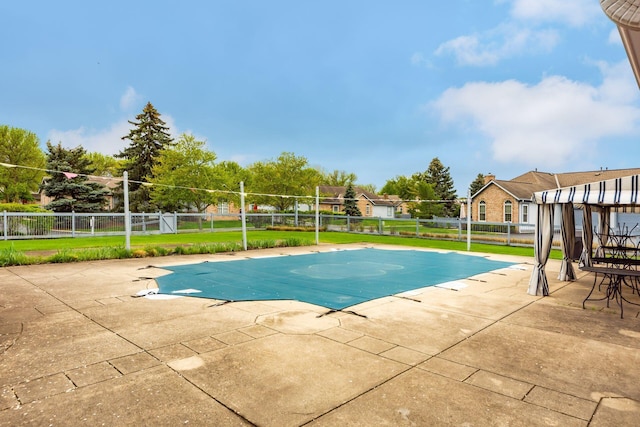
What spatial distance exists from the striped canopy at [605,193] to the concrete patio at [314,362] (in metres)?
1.68

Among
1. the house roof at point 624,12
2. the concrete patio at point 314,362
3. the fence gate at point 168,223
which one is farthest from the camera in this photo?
the fence gate at point 168,223

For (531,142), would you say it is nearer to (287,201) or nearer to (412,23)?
(412,23)

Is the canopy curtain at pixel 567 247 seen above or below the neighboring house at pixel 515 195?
below

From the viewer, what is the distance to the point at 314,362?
346cm

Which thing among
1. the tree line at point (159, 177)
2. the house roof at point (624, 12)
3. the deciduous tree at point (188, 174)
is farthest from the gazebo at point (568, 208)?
the deciduous tree at point (188, 174)

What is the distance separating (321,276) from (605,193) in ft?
17.8

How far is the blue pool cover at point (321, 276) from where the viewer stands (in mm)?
6391

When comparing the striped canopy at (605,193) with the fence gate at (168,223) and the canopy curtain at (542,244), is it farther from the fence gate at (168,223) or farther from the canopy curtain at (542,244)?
the fence gate at (168,223)

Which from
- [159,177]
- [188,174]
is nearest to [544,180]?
[188,174]

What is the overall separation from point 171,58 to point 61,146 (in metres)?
10.8

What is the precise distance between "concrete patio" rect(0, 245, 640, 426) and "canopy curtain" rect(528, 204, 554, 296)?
0.49m

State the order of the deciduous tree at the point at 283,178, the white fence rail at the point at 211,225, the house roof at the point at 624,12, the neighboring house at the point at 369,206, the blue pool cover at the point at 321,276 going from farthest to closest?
the neighboring house at the point at 369,206 < the deciduous tree at the point at 283,178 < the white fence rail at the point at 211,225 < the blue pool cover at the point at 321,276 < the house roof at the point at 624,12

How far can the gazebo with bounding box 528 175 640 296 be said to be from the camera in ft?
17.4

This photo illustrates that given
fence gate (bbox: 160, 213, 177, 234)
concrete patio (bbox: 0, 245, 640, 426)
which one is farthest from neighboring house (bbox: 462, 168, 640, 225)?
concrete patio (bbox: 0, 245, 640, 426)
